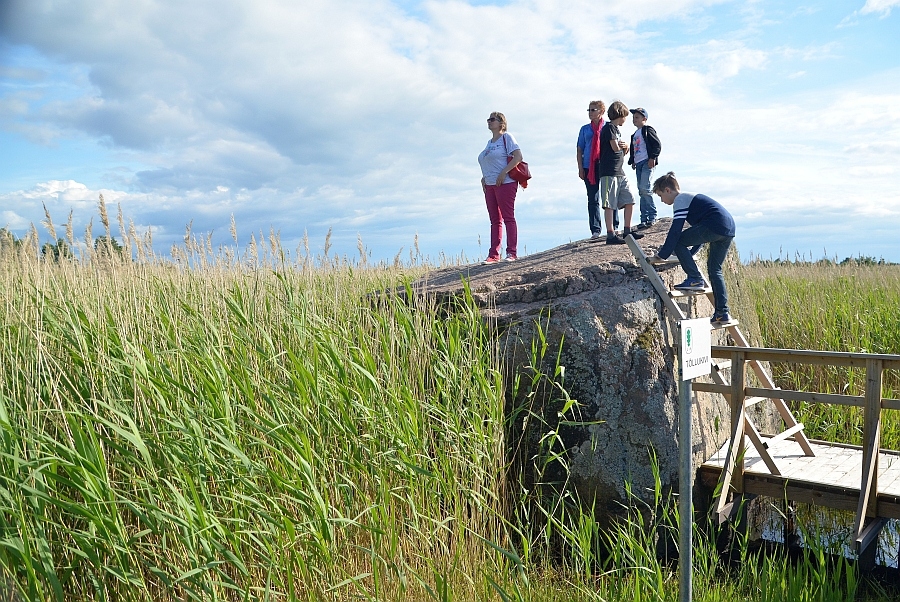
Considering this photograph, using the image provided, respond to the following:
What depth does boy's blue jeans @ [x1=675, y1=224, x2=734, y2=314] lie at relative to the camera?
5457mm

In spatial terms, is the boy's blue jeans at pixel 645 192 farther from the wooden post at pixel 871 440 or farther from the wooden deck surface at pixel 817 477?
the wooden post at pixel 871 440

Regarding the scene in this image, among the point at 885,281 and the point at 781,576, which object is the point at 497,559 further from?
Answer: the point at 885,281

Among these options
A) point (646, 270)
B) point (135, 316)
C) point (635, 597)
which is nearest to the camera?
point (635, 597)

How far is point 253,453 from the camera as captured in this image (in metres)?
3.05

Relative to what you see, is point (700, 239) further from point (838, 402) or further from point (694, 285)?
point (838, 402)

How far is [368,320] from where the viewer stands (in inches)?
169

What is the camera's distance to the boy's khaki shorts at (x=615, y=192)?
6906 mm

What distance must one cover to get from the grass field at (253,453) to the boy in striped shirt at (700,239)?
5.61 feet

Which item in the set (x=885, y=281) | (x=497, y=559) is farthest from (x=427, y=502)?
(x=885, y=281)

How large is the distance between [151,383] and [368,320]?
64.7 inches

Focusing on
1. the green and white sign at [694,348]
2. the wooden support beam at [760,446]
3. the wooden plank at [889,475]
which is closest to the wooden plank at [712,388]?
the wooden support beam at [760,446]

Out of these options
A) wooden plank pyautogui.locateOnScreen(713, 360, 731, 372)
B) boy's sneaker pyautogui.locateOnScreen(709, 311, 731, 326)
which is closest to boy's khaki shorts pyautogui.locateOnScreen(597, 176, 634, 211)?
boy's sneaker pyautogui.locateOnScreen(709, 311, 731, 326)

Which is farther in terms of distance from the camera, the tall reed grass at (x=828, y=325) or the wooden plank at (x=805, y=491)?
the tall reed grass at (x=828, y=325)

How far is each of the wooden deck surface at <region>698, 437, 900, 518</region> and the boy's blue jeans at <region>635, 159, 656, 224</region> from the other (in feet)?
8.62
